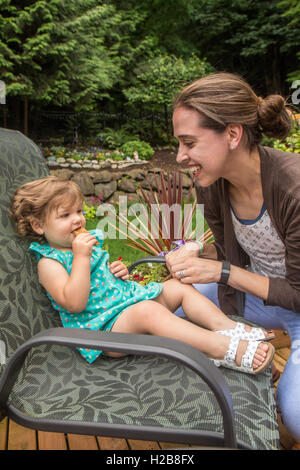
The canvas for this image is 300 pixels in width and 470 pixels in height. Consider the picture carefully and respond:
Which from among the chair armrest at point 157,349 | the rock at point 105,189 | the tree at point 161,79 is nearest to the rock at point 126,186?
the rock at point 105,189

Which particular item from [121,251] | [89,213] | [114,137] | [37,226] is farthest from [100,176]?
[37,226]

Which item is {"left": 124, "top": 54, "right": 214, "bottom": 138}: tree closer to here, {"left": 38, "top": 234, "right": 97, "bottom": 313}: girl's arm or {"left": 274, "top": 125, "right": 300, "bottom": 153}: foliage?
{"left": 274, "top": 125, "right": 300, "bottom": 153}: foliage

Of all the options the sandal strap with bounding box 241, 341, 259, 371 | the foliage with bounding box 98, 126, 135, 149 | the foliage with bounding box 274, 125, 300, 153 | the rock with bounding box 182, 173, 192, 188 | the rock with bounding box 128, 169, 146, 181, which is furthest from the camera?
the foliage with bounding box 98, 126, 135, 149

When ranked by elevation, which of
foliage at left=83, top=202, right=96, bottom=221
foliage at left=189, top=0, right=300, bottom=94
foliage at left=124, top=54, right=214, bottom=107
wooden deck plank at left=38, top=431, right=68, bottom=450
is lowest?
wooden deck plank at left=38, top=431, right=68, bottom=450

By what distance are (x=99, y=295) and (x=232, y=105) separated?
94cm

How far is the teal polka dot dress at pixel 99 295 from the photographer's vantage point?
159 centimetres

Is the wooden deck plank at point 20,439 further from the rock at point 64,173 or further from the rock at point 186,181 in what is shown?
the rock at point 186,181

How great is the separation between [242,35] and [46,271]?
37.0 feet

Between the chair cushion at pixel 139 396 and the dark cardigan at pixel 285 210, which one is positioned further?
the dark cardigan at pixel 285 210

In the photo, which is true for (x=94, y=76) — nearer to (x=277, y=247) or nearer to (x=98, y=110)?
(x=98, y=110)

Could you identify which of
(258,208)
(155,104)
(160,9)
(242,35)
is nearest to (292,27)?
(242,35)

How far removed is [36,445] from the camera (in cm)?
168

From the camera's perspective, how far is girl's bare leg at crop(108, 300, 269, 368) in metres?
1.39

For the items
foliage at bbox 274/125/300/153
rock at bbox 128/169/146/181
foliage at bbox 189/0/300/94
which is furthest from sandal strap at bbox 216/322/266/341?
foliage at bbox 189/0/300/94
